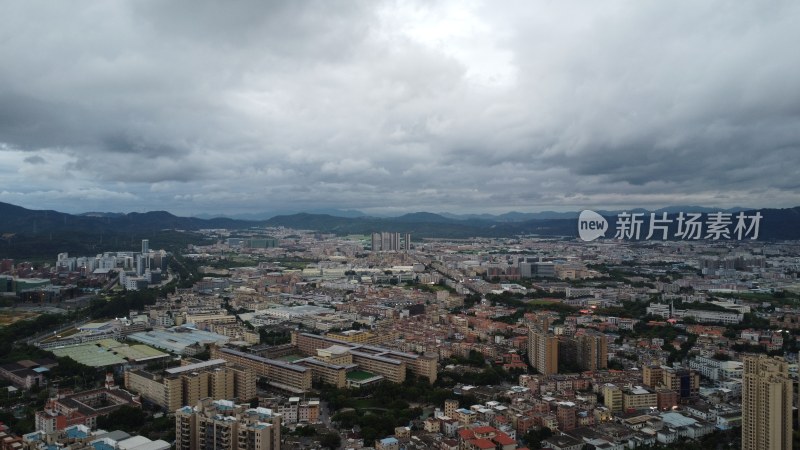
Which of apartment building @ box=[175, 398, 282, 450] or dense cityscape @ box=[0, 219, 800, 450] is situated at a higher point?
apartment building @ box=[175, 398, 282, 450]

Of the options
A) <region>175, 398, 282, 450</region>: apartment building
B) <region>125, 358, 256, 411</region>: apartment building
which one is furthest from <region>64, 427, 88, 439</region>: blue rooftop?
<region>125, 358, 256, 411</region>: apartment building

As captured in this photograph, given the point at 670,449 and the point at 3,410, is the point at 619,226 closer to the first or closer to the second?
the point at 670,449

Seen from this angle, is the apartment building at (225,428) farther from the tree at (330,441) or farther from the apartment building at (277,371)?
the apartment building at (277,371)

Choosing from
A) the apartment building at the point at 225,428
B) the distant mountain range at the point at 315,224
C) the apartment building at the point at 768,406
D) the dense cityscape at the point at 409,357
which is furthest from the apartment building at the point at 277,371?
the distant mountain range at the point at 315,224

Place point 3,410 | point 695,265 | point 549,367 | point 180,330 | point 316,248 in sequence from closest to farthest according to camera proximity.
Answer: point 3,410, point 549,367, point 180,330, point 695,265, point 316,248

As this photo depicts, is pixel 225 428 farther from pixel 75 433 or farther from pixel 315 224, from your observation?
pixel 315 224

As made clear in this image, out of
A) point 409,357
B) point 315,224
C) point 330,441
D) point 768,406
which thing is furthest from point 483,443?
point 315,224

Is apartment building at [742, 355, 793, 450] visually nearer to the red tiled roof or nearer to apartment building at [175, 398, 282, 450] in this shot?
the red tiled roof

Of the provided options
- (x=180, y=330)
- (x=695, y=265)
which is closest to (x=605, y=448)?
(x=180, y=330)
